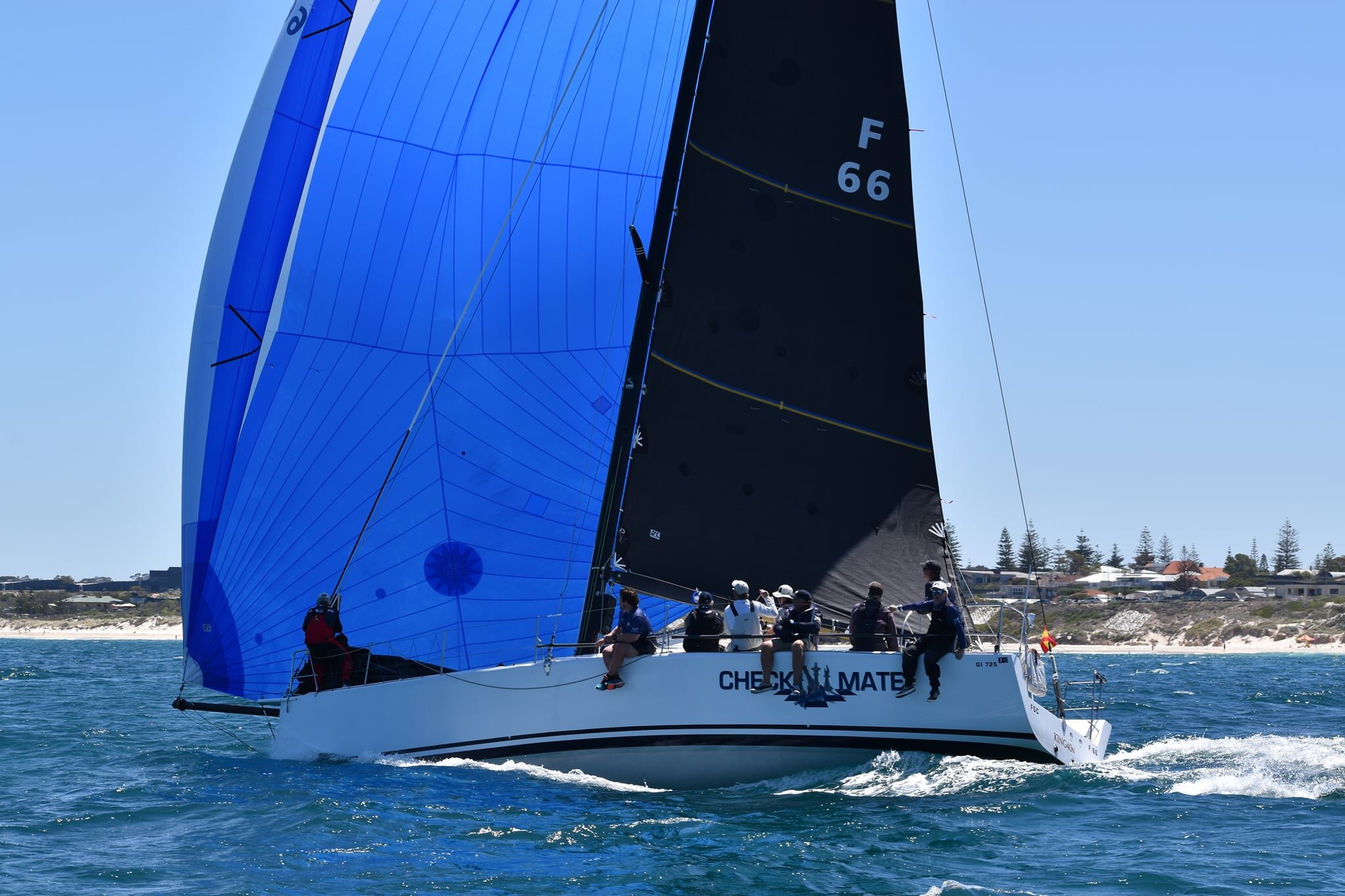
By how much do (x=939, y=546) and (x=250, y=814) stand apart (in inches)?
273

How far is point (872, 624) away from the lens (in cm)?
1271

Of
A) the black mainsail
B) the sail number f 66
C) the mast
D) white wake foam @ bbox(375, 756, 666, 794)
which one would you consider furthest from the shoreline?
white wake foam @ bbox(375, 756, 666, 794)

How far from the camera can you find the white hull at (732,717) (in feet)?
39.6

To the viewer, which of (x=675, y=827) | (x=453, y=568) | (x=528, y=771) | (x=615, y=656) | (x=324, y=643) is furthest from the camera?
(x=453, y=568)

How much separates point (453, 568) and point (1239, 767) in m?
8.09

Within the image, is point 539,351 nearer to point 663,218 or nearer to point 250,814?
point 663,218

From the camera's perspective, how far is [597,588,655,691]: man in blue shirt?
12.5m

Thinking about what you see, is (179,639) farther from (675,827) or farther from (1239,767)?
(675,827)

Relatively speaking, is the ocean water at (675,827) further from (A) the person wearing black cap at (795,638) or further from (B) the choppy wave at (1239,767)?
(A) the person wearing black cap at (795,638)

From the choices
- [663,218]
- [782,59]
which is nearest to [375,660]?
[663,218]

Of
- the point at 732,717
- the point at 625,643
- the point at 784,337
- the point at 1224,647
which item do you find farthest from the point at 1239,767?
the point at 1224,647

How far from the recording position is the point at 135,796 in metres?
13.0

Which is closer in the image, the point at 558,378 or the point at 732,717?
the point at 732,717

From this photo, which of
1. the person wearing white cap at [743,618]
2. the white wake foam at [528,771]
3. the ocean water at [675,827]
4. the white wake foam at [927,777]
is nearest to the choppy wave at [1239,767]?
the ocean water at [675,827]
